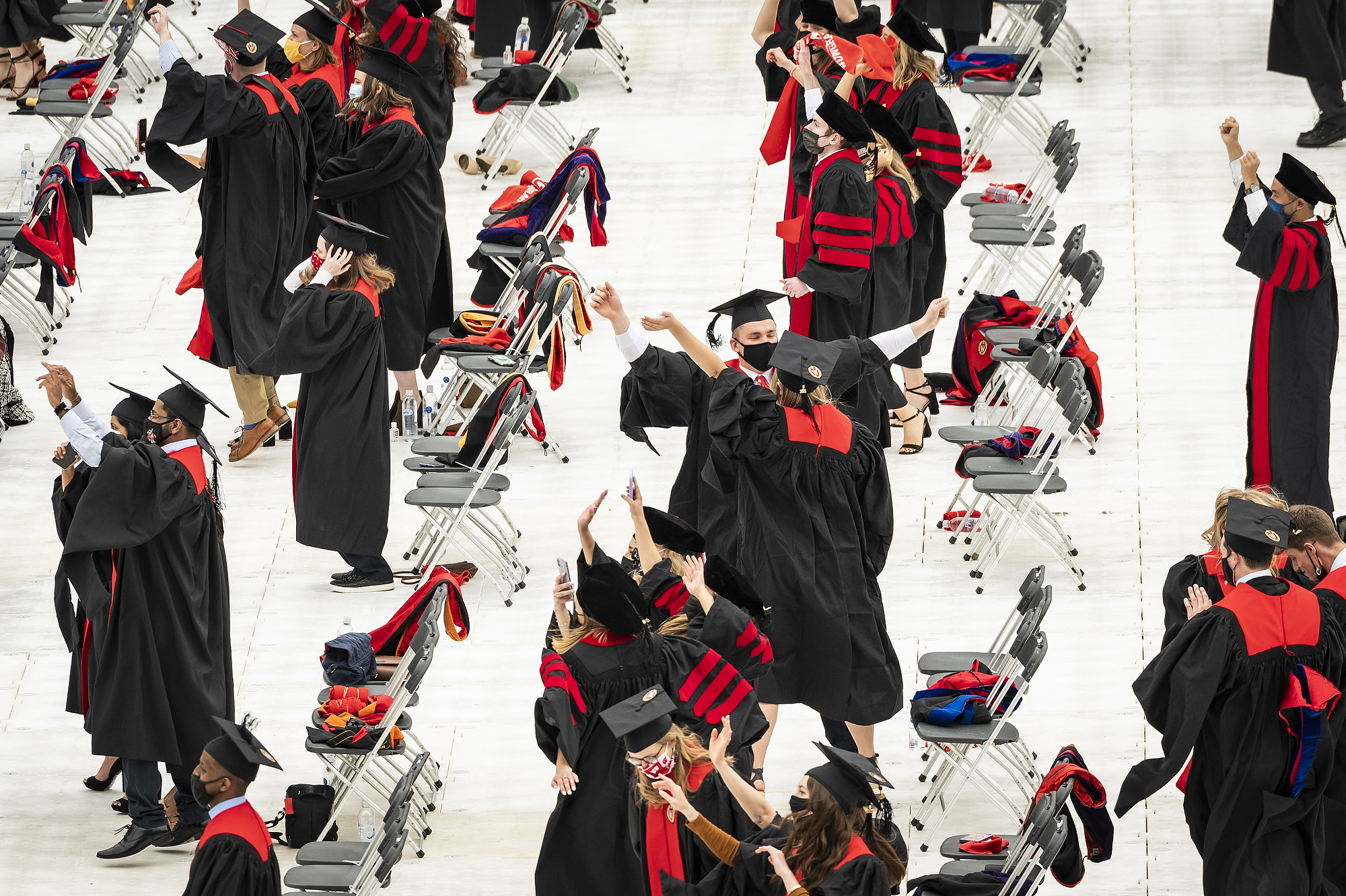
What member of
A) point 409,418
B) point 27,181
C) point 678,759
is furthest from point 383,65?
point 678,759

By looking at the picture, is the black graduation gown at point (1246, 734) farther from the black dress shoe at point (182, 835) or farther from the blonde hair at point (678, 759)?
the black dress shoe at point (182, 835)

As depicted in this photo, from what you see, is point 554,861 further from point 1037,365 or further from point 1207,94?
point 1207,94

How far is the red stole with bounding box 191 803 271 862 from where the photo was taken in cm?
675

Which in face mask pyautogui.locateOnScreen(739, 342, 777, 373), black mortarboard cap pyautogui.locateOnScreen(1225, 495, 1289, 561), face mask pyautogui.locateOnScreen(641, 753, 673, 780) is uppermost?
black mortarboard cap pyautogui.locateOnScreen(1225, 495, 1289, 561)

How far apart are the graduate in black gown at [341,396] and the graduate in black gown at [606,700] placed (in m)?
3.02

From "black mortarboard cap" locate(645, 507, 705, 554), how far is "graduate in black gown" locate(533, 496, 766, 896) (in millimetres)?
577

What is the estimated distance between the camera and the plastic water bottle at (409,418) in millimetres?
11086

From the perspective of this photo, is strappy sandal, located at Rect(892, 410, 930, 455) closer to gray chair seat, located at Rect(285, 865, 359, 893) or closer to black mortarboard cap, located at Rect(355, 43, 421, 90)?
black mortarboard cap, located at Rect(355, 43, 421, 90)

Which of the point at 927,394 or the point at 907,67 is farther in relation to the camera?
the point at 927,394

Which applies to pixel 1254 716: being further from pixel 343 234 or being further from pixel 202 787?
pixel 343 234

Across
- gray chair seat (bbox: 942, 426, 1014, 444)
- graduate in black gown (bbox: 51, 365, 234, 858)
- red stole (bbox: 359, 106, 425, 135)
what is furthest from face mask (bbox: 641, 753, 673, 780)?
red stole (bbox: 359, 106, 425, 135)

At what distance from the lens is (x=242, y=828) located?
6766 mm

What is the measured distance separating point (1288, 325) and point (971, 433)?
1.56m

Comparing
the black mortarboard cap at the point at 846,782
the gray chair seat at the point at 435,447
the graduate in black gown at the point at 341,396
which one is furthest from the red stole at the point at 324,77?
the black mortarboard cap at the point at 846,782
